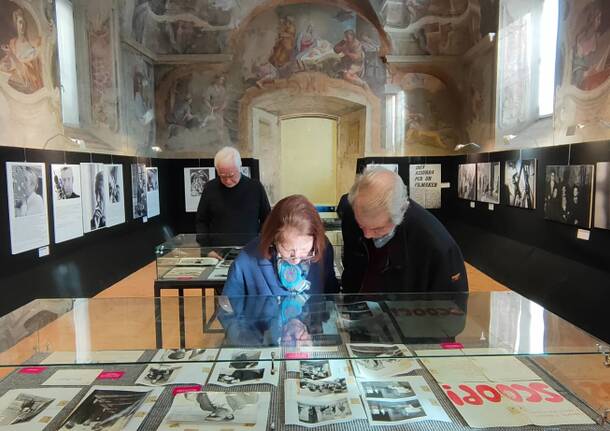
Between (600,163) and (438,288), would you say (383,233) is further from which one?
(600,163)

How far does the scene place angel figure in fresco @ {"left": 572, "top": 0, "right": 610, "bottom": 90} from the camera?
→ 614 cm

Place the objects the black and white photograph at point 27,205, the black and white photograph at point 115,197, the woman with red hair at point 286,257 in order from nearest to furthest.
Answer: the woman with red hair at point 286,257
the black and white photograph at point 27,205
the black and white photograph at point 115,197

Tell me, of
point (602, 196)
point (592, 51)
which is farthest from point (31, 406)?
point (592, 51)

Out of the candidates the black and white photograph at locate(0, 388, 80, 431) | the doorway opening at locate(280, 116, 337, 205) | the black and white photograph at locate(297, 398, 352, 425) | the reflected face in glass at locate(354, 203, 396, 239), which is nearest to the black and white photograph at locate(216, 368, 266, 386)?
the black and white photograph at locate(297, 398, 352, 425)

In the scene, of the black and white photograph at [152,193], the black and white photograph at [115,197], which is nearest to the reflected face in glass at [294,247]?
the black and white photograph at [115,197]

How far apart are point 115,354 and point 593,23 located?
283 inches

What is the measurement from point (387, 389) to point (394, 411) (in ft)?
0.44

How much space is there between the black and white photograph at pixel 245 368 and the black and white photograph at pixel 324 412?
0.74 ft

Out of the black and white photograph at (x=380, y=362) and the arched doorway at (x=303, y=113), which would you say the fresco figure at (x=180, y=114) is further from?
the black and white photograph at (x=380, y=362)

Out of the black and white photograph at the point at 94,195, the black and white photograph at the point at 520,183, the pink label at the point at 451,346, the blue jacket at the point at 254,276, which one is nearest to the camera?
the pink label at the point at 451,346

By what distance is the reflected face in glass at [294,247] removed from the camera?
2.76 meters

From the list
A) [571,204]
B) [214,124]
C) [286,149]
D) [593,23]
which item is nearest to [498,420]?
[571,204]

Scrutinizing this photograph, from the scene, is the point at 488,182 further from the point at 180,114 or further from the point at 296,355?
the point at 296,355

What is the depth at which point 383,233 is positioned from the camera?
9.26 feet
